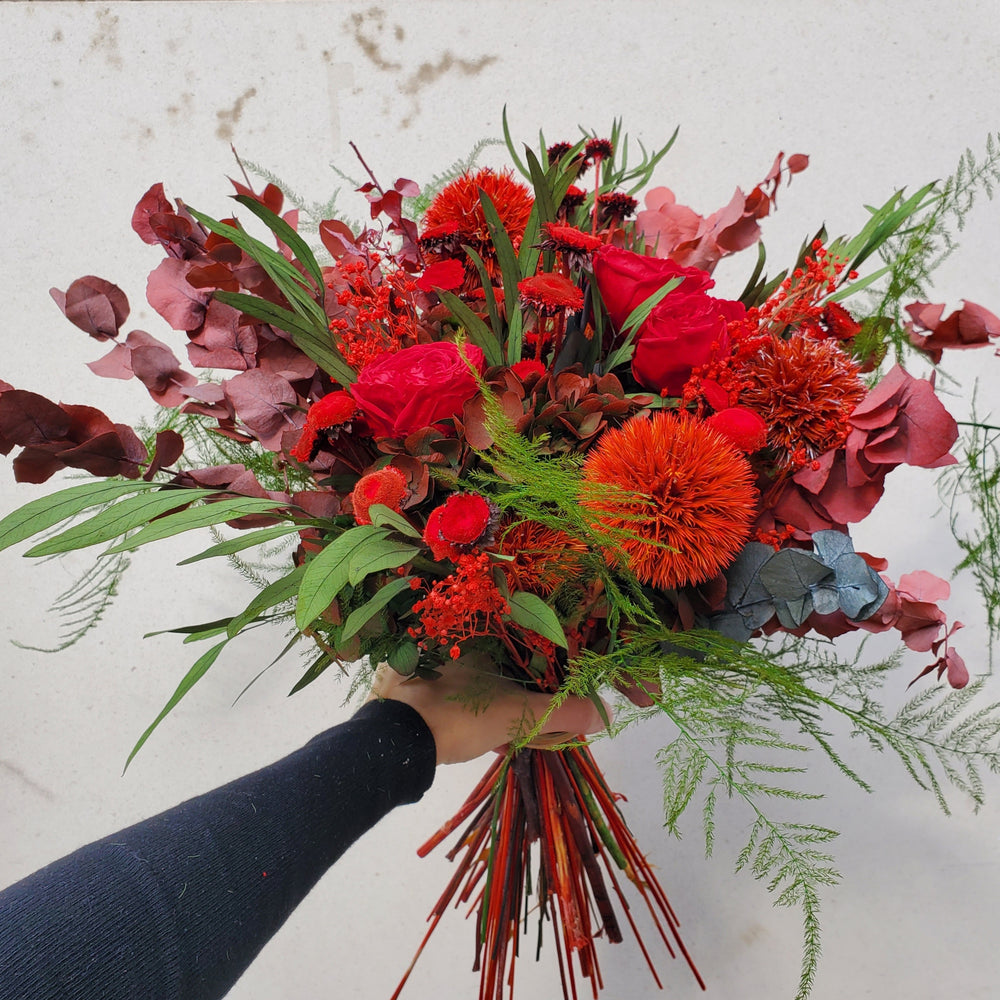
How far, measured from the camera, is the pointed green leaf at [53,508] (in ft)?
1.09

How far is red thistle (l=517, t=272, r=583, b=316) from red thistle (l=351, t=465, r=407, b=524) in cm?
10

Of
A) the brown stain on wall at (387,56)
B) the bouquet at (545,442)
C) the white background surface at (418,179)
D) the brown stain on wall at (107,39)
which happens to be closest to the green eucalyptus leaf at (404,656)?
the bouquet at (545,442)

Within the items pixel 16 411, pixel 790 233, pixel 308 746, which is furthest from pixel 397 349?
pixel 790 233

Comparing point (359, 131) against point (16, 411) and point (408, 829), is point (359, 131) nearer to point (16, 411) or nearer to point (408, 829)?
point (16, 411)

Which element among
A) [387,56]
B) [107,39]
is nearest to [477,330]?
[387,56]

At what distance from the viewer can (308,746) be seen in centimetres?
55

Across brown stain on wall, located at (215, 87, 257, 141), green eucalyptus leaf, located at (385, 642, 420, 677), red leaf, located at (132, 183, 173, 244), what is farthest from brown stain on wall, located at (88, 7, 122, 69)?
green eucalyptus leaf, located at (385, 642, 420, 677)

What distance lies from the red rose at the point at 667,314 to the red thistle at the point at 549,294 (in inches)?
1.5

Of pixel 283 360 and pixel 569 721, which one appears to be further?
pixel 569 721

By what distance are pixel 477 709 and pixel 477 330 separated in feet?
0.82

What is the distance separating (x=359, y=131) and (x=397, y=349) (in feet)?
1.88

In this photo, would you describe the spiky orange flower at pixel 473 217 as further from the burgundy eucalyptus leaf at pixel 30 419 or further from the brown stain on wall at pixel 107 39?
the brown stain on wall at pixel 107 39

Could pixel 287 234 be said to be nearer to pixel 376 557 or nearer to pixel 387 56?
pixel 376 557

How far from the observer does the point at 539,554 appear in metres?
0.41
